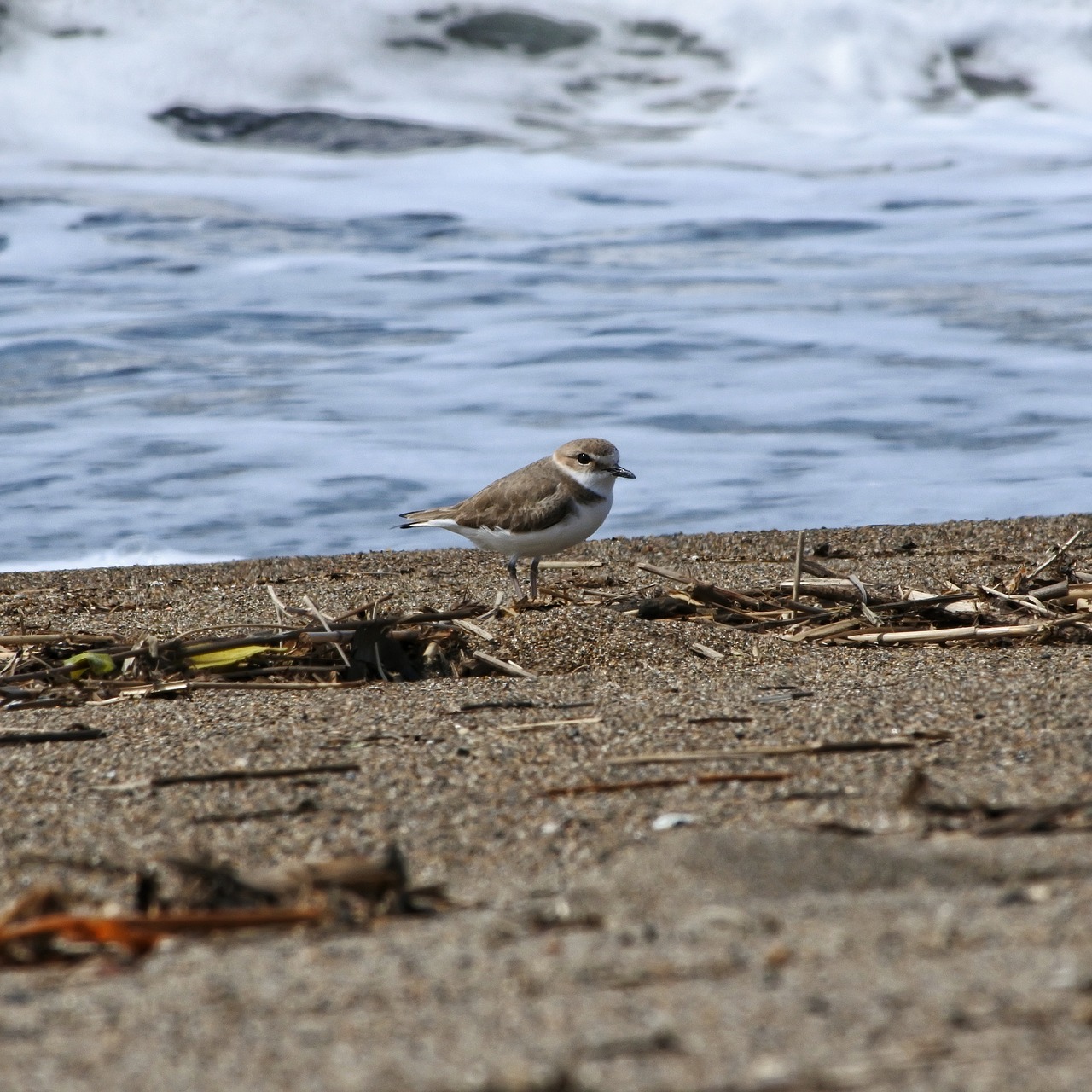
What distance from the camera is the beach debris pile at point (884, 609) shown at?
4.08 meters

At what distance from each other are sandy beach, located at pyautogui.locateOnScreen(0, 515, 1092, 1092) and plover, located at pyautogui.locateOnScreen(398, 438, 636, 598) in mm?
835

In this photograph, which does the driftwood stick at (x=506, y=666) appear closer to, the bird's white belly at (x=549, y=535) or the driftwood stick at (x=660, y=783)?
the bird's white belly at (x=549, y=535)

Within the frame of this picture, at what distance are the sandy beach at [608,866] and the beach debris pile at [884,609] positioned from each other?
0.09 metres

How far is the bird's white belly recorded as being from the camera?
5.11 m

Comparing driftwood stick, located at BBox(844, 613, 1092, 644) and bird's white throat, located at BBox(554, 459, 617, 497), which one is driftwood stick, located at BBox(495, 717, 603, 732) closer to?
driftwood stick, located at BBox(844, 613, 1092, 644)

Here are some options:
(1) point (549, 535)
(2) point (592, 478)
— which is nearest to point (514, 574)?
(1) point (549, 535)

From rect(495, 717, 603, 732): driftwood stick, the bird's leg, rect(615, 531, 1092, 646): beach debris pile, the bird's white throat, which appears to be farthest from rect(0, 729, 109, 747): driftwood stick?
the bird's white throat

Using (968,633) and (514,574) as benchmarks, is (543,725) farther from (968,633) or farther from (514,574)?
(514,574)

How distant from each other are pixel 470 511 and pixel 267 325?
8.82 meters

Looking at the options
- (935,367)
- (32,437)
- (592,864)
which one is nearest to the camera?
(592,864)

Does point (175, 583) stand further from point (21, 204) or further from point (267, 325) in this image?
point (21, 204)

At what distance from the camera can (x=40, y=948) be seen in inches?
73.4

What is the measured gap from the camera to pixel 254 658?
4.12 meters

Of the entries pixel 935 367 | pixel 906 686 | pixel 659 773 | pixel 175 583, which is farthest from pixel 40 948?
pixel 935 367
